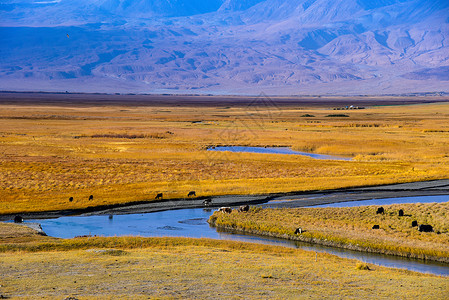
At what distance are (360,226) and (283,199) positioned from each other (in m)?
10.2

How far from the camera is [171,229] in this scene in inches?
1216

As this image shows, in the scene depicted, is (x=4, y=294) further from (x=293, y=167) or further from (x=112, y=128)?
(x=112, y=128)

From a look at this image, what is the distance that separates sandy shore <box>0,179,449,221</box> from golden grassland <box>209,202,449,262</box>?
13.7 feet

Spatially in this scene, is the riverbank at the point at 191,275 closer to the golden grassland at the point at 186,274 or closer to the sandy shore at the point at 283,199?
the golden grassland at the point at 186,274

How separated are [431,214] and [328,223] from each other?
547cm

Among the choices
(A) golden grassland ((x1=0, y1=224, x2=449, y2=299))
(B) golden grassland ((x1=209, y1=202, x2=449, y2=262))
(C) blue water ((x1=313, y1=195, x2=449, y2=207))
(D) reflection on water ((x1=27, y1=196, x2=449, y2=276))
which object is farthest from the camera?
(C) blue water ((x1=313, y1=195, x2=449, y2=207))

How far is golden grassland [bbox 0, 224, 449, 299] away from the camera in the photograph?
1698 centimetres

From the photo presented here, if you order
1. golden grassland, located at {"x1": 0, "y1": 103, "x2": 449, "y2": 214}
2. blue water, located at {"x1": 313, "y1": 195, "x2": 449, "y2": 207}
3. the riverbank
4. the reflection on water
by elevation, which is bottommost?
the riverbank

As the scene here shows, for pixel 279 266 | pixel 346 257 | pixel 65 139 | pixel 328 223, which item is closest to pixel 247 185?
pixel 328 223

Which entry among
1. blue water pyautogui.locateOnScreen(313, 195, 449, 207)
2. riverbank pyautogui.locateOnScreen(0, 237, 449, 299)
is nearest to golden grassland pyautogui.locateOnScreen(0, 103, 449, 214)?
blue water pyautogui.locateOnScreen(313, 195, 449, 207)

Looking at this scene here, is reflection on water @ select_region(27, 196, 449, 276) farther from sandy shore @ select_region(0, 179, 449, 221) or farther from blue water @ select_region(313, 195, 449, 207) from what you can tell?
blue water @ select_region(313, 195, 449, 207)

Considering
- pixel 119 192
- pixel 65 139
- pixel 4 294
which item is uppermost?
pixel 65 139

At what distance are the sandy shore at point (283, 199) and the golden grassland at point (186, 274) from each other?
10111 millimetres

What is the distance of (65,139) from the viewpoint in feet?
275
